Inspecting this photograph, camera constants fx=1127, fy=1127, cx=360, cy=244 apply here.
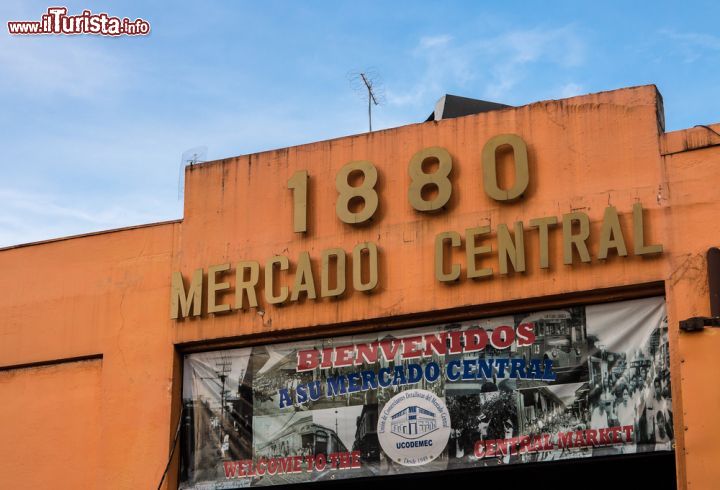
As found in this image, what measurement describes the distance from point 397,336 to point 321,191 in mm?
2440

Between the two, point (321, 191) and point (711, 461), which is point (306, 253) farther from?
point (711, 461)

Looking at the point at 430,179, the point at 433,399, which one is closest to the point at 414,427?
the point at 433,399

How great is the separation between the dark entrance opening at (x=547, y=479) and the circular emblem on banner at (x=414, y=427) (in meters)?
0.29

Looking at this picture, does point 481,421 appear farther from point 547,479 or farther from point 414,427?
point 547,479

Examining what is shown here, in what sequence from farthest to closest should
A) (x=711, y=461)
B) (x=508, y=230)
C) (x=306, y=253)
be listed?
1. (x=306, y=253)
2. (x=508, y=230)
3. (x=711, y=461)

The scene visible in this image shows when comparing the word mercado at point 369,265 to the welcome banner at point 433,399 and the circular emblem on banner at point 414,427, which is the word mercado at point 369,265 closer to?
the welcome banner at point 433,399

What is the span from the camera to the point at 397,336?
1564 centimetres

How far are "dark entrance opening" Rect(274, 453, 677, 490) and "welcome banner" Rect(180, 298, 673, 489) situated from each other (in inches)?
18.1

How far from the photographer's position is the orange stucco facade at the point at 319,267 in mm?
13953

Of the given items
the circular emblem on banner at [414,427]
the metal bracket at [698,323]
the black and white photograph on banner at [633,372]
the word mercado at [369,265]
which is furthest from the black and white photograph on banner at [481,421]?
the metal bracket at [698,323]

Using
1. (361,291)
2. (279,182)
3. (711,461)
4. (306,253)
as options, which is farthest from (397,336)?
(711,461)

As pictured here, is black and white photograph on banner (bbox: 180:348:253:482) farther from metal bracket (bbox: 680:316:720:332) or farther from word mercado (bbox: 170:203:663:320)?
metal bracket (bbox: 680:316:720:332)

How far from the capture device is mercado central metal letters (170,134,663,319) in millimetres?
14328

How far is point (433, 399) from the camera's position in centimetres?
1516
